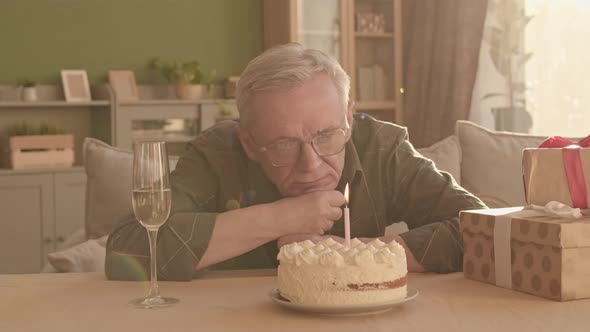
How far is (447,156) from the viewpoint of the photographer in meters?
2.70

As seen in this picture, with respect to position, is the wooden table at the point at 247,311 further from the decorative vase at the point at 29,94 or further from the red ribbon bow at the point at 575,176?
the decorative vase at the point at 29,94

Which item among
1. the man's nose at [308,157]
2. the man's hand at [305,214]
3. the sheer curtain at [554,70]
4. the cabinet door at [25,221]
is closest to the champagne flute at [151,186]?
→ the man's hand at [305,214]

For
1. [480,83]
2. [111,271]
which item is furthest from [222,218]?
[480,83]

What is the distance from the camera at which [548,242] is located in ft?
4.03

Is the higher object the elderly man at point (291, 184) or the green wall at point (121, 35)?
the green wall at point (121, 35)

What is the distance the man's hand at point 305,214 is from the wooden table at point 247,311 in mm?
151

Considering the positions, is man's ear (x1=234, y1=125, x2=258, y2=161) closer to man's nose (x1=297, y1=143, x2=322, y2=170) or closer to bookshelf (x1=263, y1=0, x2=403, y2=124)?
man's nose (x1=297, y1=143, x2=322, y2=170)

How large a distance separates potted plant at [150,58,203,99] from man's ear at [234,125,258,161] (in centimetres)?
325

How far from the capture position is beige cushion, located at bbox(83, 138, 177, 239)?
8.16 ft

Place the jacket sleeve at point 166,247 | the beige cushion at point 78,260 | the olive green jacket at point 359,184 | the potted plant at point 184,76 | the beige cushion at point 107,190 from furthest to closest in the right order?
Result: 1. the potted plant at point 184,76
2. the beige cushion at point 107,190
3. the beige cushion at point 78,260
4. the olive green jacket at point 359,184
5. the jacket sleeve at point 166,247

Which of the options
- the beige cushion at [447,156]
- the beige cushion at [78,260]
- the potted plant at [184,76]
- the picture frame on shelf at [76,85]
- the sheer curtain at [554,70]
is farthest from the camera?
the potted plant at [184,76]

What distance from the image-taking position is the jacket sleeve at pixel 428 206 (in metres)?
1.54

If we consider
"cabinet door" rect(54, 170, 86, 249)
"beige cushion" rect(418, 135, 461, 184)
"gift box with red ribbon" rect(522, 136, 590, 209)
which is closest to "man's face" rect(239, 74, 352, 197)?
"gift box with red ribbon" rect(522, 136, 590, 209)

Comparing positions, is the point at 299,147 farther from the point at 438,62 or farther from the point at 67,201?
the point at 438,62
